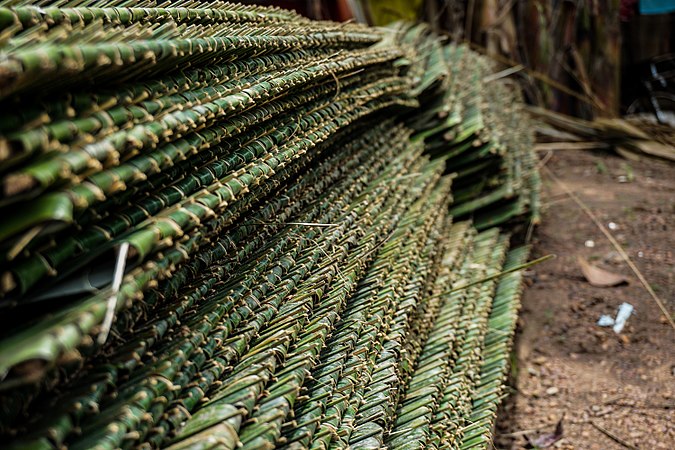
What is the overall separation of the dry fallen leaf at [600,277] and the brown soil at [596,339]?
0.04 m

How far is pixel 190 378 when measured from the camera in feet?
3.83

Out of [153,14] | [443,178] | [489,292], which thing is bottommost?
[489,292]

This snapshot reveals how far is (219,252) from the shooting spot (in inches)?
55.9

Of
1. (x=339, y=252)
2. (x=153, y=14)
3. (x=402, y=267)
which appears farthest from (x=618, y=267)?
(x=153, y=14)

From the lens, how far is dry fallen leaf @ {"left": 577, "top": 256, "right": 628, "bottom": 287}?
314cm

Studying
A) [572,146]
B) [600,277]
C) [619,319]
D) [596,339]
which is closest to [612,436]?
[596,339]

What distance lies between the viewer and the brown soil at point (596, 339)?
224 cm

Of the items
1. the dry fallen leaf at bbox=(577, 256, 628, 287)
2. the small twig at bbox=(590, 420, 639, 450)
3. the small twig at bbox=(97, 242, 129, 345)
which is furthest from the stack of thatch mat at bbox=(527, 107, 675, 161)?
the small twig at bbox=(97, 242, 129, 345)

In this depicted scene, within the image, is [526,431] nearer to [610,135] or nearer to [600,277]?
[600,277]

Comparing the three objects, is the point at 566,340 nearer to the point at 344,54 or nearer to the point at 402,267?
the point at 402,267

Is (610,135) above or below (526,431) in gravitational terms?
below

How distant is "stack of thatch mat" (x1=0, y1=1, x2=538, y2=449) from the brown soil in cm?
32

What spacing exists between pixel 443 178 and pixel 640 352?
111 centimetres

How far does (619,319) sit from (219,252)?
84.7 inches
